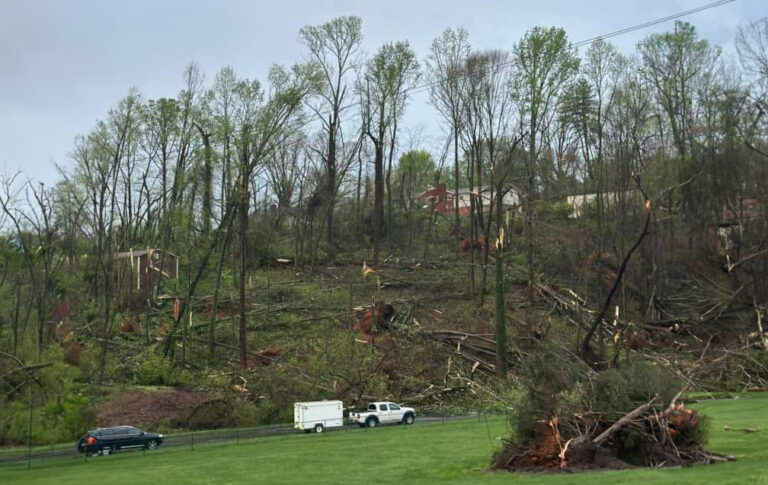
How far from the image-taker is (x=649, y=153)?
187 ft

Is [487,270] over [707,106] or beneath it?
beneath

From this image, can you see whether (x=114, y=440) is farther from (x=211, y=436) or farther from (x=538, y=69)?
(x=538, y=69)

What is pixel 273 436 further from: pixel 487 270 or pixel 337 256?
pixel 337 256

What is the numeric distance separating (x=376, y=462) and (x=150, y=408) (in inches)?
725

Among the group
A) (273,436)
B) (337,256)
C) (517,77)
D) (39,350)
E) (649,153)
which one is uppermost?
(517,77)

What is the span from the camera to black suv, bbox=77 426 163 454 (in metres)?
30.0

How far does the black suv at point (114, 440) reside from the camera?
98.4 feet

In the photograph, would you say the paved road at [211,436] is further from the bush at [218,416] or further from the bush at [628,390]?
the bush at [628,390]

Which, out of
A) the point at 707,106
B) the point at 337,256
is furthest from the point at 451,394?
the point at 707,106

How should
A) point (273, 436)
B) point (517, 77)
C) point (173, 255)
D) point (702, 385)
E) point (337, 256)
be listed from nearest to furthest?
point (273, 436), point (702, 385), point (517, 77), point (173, 255), point (337, 256)

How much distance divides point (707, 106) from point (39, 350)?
43.2 meters

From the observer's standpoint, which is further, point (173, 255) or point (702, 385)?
point (173, 255)

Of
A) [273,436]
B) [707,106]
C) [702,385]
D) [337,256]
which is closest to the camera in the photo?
[273,436]

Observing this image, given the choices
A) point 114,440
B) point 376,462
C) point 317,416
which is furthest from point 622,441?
point 114,440
